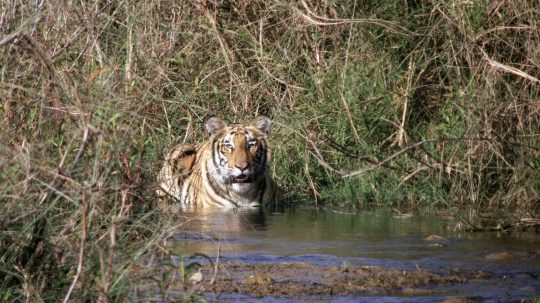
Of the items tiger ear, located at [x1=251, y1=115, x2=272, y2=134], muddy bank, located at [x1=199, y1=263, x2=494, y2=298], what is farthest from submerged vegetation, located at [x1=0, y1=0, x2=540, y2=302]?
muddy bank, located at [x1=199, y1=263, x2=494, y2=298]

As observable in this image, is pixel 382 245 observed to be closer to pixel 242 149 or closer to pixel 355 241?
pixel 355 241

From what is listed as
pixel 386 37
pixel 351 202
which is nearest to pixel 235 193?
pixel 351 202

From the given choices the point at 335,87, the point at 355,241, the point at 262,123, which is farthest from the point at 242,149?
the point at 355,241

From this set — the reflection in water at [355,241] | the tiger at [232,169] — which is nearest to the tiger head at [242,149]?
the tiger at [232,169]

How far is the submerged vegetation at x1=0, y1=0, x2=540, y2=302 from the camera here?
7180 millimetres

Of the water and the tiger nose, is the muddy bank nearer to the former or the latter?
the water

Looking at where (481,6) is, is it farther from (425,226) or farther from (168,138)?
(168,138)

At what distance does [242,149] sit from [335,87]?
1052mm

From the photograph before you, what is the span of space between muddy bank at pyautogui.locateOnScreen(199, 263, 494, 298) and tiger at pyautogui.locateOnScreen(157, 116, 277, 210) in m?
3.63

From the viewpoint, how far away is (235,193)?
11.4 metres

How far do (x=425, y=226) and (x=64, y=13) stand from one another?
139 inches

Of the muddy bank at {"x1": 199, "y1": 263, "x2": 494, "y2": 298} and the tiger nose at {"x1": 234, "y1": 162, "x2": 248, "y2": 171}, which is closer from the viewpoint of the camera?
the muddy bank at {"x1": 199, "y1": 263, "x2": 494, "y2": 298}

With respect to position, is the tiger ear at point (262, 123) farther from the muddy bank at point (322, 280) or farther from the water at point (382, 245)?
the muddy bank at point (322, 280)

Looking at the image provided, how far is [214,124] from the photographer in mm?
11266
